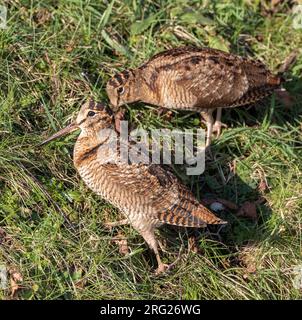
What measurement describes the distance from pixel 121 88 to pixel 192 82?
587 mm

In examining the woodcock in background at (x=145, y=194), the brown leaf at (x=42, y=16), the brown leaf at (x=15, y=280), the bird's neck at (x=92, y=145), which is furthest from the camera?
the brown leaf at (x=42, y=16)

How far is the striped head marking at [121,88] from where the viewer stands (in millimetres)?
7332

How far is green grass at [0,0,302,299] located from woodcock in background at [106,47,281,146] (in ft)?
0.58

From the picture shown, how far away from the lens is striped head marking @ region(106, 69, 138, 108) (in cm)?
733

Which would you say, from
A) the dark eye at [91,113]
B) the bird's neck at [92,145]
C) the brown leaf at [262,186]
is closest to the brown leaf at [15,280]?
the bird's neck at [92,145]

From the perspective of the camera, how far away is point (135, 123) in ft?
24.2

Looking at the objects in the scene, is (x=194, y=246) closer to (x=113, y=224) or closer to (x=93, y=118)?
(x=113, y=224)

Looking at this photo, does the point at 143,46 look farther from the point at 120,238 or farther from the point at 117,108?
the point at 120,238

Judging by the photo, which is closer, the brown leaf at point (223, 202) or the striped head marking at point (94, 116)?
the striped head marking at point (94, 116)

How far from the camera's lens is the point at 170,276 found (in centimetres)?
632

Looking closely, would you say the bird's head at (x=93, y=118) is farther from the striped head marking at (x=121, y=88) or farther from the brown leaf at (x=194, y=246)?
the brown leaf at (x=194, y=246)

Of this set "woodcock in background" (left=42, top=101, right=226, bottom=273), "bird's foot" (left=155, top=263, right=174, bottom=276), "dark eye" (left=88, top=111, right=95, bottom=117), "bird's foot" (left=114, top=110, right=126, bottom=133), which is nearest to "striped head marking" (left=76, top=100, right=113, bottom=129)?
"dark eye" (left=88, top=111, right=95, bottom=117)

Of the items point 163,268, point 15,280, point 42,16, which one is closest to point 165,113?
point 42,16

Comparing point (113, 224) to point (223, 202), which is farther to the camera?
point (223, 202)
